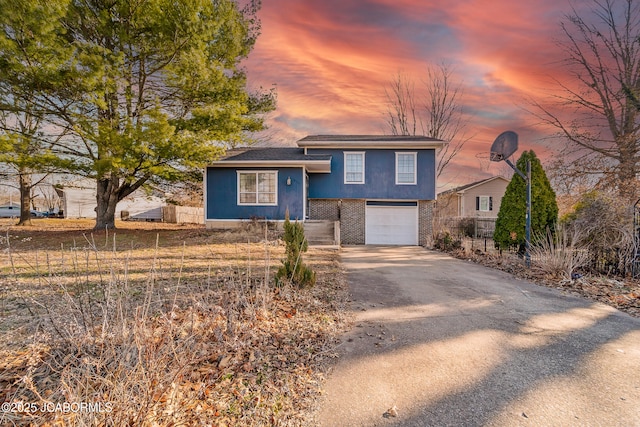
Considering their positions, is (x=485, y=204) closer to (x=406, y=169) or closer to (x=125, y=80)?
(x=406, y=169)

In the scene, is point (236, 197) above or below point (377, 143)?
below

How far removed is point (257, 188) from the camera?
14258 millimetres

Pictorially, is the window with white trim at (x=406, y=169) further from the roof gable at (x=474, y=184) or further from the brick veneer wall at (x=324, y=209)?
the roof gable at (x=474, y=184)

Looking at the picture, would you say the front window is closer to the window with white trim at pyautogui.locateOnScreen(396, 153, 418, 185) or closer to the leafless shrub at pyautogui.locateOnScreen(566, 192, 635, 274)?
the window with white trim at pyautogui.locateOnScreen(396, 153, 418, 185)

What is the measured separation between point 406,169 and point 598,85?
10.0 meters

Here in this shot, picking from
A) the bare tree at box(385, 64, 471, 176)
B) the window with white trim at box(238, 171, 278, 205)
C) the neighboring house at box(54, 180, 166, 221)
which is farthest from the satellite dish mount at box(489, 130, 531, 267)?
the neighboring house at box(54, 180, 166, 221)

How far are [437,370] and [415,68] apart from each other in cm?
2199

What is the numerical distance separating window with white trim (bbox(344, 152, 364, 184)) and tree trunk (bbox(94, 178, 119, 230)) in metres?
11.3

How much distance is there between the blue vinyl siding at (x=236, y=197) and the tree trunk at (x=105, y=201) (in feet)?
14.3

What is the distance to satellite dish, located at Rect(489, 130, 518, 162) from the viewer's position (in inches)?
332

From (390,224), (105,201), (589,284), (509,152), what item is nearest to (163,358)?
(589,284)

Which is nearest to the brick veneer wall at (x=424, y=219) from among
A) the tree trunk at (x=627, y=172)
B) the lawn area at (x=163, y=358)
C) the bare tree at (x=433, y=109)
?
the tree trunk at (x=627, y=172)

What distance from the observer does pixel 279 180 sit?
1403 centimetres

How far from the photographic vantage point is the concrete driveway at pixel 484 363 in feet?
7.59
